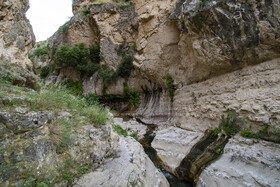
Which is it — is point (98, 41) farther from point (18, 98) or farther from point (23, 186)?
point (23, 186)

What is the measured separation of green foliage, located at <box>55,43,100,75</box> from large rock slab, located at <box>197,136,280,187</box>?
14.5 meters

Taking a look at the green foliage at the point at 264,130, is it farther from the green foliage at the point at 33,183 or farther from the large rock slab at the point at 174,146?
the green foliage at the point at 33,183

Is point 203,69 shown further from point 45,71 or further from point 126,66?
point 45,71

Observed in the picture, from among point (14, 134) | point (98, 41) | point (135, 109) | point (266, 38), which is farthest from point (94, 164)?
point (98, 41)

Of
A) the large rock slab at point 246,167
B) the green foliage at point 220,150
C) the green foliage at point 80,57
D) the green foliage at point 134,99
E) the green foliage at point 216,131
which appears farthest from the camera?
the green foliage at point 80,57

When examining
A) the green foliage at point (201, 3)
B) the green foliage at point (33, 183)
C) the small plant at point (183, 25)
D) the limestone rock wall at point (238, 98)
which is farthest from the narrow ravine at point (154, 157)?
the green foliage at point (201, 3)

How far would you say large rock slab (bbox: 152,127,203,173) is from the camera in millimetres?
6254

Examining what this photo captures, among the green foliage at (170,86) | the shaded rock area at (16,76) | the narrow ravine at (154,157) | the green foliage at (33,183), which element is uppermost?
the green foliage at (170,86)

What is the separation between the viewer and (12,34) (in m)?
5.47

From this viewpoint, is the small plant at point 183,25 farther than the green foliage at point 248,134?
Yes

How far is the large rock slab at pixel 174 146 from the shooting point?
20.5 ft

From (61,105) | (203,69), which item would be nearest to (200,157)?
(203,69)

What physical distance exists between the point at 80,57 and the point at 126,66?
5768 millimetres

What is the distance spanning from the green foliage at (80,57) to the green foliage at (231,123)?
13574 mm
